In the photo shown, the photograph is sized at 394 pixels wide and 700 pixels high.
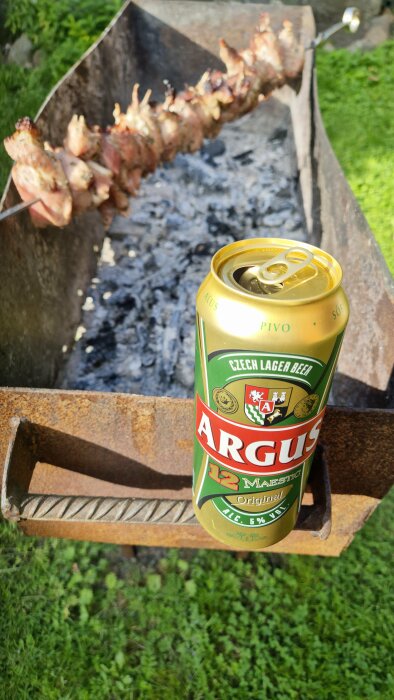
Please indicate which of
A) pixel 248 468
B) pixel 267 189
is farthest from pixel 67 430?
pixel 267 189

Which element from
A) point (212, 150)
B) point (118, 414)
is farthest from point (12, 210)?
point (212, 150)

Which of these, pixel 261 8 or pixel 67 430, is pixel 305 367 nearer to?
pixel 67 430

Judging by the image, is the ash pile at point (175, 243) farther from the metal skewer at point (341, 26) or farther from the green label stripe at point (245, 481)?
the green label stripe at point (245, 481)

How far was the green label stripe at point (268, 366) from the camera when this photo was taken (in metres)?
1.33

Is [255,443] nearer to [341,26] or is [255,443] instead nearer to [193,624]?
[193,624]

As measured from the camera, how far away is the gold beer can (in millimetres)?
1317

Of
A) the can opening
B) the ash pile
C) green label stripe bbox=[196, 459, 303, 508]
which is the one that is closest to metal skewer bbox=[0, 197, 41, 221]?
the ash pile

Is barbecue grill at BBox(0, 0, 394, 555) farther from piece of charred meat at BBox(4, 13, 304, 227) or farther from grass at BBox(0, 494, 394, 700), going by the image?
grass at BBox(0, 494, 394, 700)

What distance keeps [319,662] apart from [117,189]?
262cm

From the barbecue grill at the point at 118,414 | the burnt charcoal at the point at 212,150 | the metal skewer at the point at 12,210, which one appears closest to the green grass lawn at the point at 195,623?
the barbecue grill at the point at 118,414

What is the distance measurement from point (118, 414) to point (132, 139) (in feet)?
6.22

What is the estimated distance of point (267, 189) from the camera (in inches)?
195

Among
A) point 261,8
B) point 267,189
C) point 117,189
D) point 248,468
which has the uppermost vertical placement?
point 261,8

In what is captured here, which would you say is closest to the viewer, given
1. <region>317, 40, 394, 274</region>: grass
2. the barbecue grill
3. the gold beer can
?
the gold beer can
